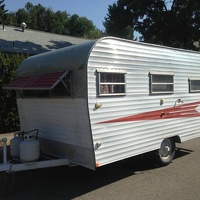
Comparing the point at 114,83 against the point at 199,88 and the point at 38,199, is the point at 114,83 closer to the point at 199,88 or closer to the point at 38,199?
the point at 38,199

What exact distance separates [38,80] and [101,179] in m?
2.37

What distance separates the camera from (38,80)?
246 inches

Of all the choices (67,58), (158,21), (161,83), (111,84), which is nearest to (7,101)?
(67,58)

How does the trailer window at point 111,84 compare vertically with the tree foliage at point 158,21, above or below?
below

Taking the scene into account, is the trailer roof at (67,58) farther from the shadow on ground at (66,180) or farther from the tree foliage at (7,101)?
the tree foliage at (7,101)

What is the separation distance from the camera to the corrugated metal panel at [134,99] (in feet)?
18.9

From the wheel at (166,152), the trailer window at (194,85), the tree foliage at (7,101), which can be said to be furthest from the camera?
the tree foliage at (7,101)

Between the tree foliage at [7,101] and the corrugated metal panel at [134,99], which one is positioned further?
the tree foliage at [7,101]

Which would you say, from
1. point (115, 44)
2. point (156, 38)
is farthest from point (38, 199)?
point (156, 38)

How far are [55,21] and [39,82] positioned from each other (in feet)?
195

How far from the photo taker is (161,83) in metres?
7.27

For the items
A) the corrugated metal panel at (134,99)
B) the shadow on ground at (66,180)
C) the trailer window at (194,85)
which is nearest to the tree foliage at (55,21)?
the trailer window at (194,85)

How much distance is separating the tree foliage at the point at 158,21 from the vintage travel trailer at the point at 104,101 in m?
17.8

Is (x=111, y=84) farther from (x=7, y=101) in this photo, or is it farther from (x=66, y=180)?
(x=7, y=101)
